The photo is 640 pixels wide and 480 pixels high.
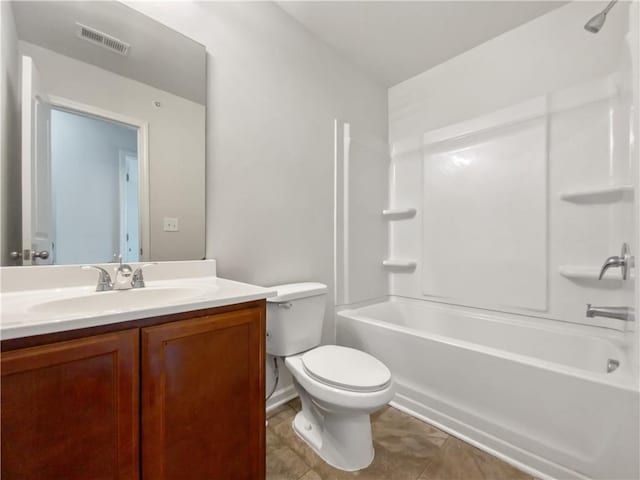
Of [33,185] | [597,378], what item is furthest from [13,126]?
[597,378]

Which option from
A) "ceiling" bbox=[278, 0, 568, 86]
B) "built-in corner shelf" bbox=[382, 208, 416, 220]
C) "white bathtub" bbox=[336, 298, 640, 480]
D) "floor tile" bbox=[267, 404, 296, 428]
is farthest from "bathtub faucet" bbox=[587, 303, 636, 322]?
"ceiling" bbox=[278, 0, 568, 86]

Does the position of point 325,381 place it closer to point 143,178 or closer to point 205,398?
point 205,398

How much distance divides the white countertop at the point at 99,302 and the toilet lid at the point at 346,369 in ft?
1.66

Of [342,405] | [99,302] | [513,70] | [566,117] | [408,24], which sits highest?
[408,24]

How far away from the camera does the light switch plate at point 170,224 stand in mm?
1304

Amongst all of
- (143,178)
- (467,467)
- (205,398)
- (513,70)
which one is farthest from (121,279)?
(513,70)

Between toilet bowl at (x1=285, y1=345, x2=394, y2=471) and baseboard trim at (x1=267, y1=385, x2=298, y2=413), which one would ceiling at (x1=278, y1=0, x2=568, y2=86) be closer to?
toilet bowl at (x1=285, y1=345, x2=394, y2=471)

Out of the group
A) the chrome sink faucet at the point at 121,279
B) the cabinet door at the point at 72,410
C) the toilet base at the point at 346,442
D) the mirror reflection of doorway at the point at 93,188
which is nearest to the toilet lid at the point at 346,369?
the toilet base at the point at 346,442

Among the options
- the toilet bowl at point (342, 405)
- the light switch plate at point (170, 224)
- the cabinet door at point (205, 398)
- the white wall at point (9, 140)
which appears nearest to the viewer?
the cabinet door at point (205, 398)

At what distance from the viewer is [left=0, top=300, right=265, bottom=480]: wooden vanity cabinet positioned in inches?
23.8

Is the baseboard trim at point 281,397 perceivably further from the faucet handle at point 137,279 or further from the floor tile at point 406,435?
the faucet handle at point 137,279

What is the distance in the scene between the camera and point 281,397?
5.65ft

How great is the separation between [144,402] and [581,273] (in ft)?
7.09

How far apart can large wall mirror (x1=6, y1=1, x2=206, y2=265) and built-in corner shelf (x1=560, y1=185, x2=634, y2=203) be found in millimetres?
2086
